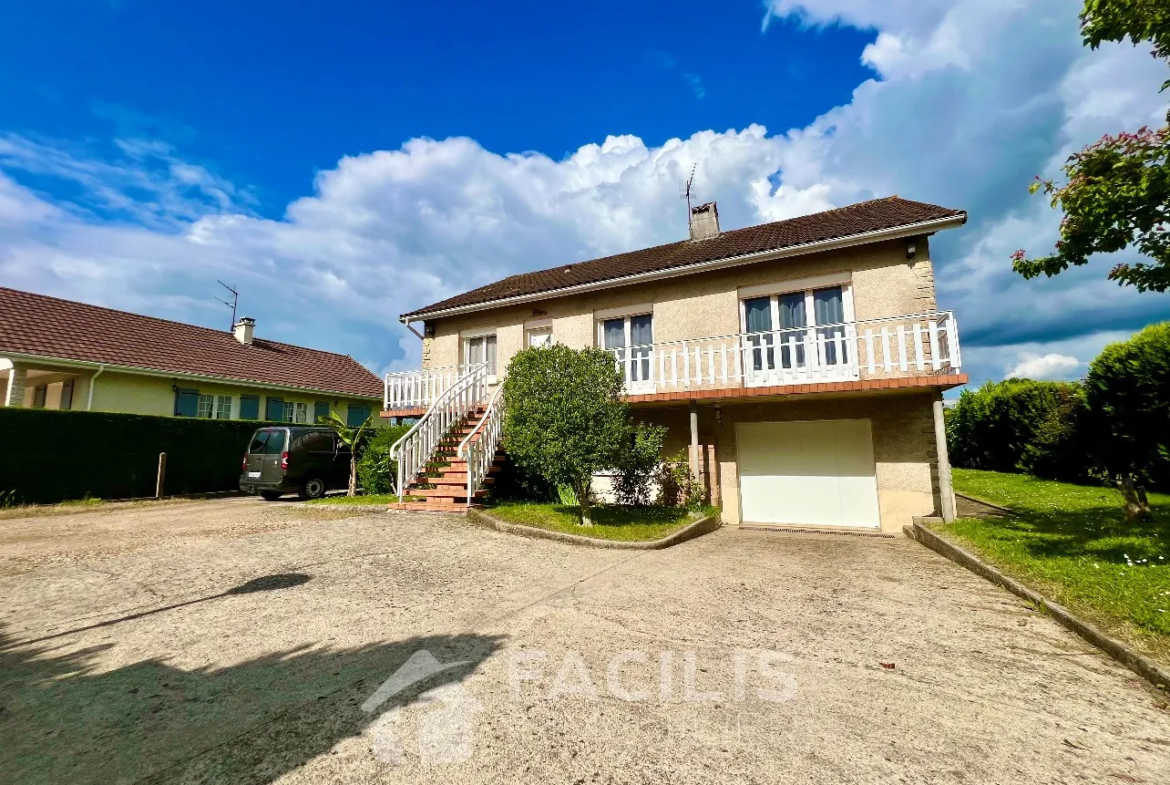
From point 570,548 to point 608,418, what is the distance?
2238mm

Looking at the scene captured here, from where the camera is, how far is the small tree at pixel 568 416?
7.93 metres

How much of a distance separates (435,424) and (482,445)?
5.17 ft

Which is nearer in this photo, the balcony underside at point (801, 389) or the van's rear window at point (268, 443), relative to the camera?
the balcony underside at point (801, 389)

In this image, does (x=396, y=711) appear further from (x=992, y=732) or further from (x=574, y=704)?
(x=992, y=732)

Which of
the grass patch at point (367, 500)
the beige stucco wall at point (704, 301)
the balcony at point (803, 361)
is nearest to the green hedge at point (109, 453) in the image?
the grass patch at point (367, 500)

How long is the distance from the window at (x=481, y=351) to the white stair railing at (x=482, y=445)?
10.7 ft

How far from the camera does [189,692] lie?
9.32 feet

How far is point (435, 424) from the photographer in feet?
36.6

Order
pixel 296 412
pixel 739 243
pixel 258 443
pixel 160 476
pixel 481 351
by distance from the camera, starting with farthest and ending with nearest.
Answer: pixel 296 412 < pixel 481 351 < pixel 160 476 < pixel 258 443 < pixel 739 243

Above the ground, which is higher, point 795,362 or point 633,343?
point 633,343

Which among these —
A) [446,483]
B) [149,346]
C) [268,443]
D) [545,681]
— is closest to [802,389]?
[446,483]

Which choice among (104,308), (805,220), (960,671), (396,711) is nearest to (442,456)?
(396,711)

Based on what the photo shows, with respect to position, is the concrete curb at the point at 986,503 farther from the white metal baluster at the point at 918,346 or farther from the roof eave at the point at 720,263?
the roof eave at the point at 720,263

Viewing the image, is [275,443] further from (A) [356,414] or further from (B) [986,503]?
(B) [986,503]
